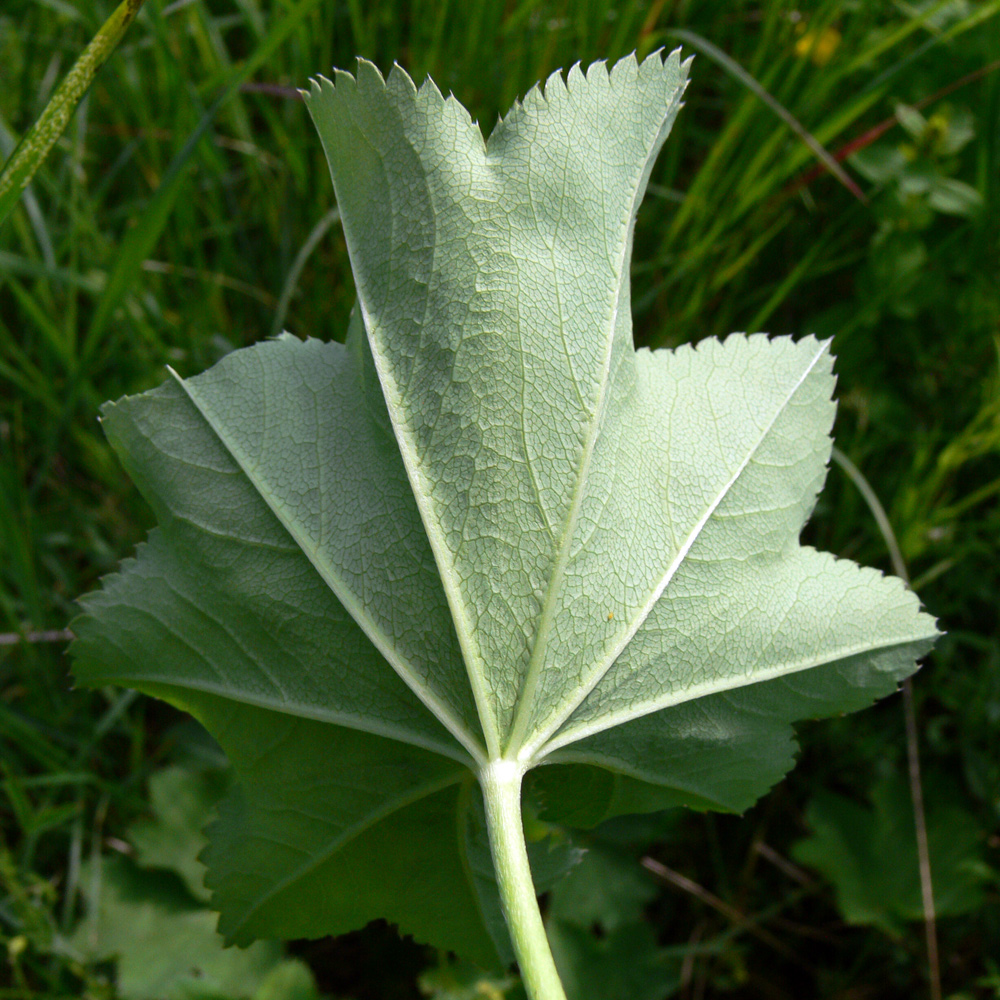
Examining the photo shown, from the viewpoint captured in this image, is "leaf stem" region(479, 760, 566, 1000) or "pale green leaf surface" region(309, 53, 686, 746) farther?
"pale green leaf surface" region(309, 53, 686, 746)

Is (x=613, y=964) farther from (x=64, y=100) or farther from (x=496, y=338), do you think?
(x=64, y=100)

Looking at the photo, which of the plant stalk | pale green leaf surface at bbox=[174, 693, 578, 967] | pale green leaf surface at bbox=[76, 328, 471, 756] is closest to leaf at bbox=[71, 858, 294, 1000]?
pale green leaf surface at bbox=[174, 693, 578, 967]

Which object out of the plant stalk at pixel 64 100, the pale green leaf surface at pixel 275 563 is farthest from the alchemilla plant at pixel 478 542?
the plant stalk at pixel 64 100

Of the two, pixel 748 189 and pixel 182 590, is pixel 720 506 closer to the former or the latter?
pixel 182 590

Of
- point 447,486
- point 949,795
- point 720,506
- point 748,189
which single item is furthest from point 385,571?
point 949,795

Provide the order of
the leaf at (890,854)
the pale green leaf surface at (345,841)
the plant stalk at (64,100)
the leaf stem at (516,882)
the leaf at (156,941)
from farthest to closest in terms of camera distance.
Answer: the leaf at (890,854)
the leaf at (156,941)
the pale green leaf surface at (345,841)
the plant stalk at (64,100)
the leaf stem at (516,882)

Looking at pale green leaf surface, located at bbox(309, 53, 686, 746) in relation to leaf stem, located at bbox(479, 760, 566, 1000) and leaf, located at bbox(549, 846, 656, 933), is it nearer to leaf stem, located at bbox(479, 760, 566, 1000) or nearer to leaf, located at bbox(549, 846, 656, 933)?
leaf stem, located at bbox(479, 760, 566, 1000)

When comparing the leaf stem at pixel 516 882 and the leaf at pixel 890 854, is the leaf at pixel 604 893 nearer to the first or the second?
the leaf at pixel 890 854

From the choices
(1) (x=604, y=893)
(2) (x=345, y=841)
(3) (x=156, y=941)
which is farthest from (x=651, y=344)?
(3) (x=156, y=941)
